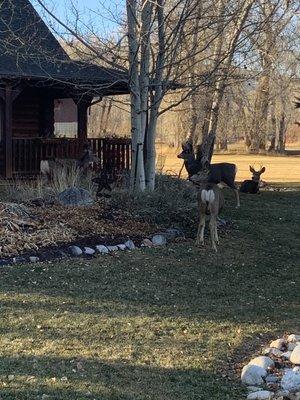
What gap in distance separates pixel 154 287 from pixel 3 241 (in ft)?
8.42

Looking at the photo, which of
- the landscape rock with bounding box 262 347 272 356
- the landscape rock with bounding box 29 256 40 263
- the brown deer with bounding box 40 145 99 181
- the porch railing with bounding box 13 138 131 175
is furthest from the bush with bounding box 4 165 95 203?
the landscape rock with bounding box 262 347 272 356

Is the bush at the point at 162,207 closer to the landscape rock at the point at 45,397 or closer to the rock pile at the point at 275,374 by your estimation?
the rock pile at the point at 275,374

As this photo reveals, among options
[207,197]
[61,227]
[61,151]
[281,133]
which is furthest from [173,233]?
[281,133]

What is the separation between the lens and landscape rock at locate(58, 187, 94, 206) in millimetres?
11805

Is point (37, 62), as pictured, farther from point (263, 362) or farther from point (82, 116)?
point (263, 362)

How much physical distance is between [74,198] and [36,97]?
948 cm

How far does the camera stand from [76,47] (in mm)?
12992

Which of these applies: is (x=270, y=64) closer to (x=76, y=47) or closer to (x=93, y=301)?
(x=76, y=47)

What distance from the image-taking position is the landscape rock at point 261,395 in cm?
457

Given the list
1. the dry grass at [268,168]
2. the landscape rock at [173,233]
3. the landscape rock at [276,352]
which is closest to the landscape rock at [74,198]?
the landscape rock at [173,233]

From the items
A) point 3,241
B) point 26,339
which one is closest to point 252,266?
point 3,241

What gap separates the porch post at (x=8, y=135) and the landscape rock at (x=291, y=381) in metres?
13.6

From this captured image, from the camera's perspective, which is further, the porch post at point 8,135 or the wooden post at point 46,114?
the wooden post at point 46,114

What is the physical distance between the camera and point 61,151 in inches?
718
